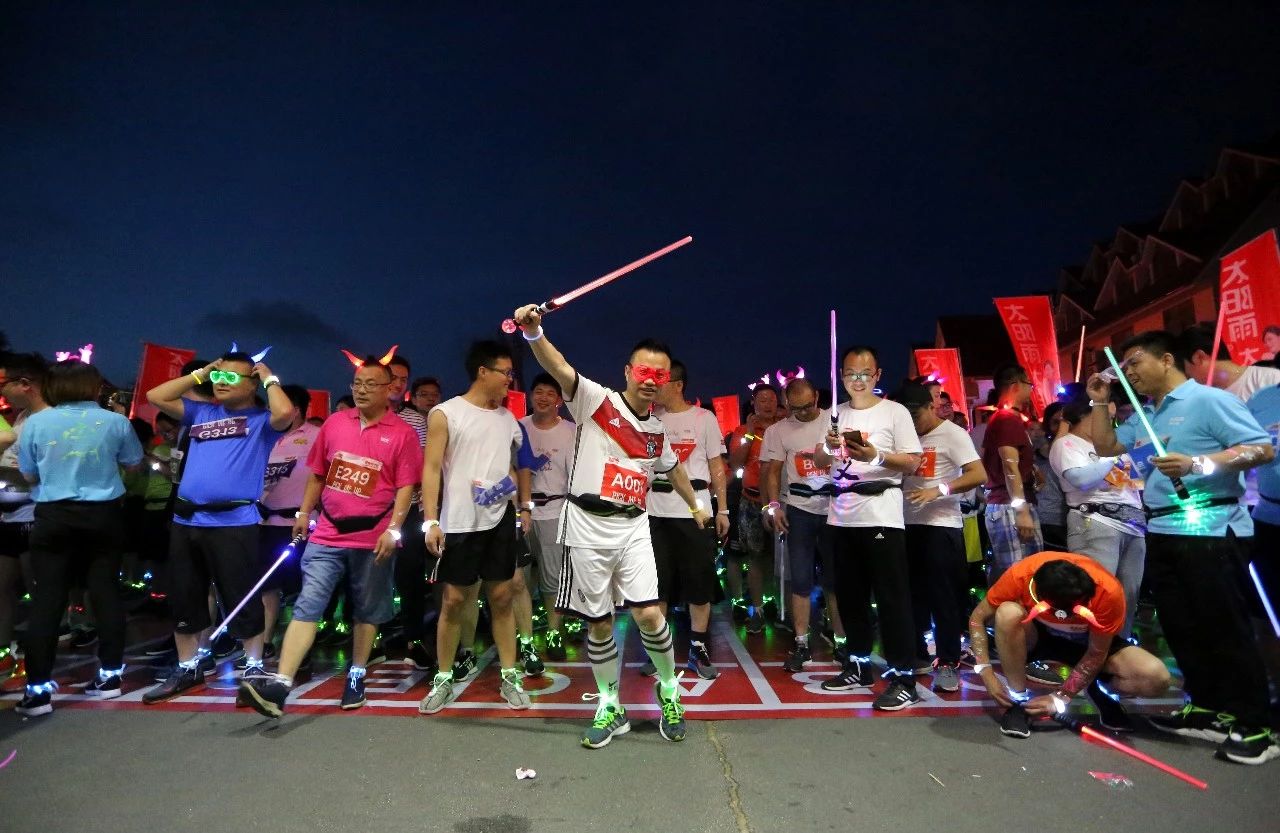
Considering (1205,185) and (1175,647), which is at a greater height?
(1205,185)

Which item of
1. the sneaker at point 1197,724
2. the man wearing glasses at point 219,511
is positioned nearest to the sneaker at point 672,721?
the sneaker at point 1197,724

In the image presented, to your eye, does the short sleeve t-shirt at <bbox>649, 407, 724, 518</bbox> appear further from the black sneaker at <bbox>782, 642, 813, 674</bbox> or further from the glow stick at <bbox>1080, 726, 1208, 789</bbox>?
the glow stick at <bbox>1080, 726, 1208, 789</bbox>

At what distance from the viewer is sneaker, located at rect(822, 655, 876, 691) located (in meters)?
4.57

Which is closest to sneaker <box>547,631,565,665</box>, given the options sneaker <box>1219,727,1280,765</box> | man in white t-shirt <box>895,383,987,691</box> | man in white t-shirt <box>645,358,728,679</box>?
man in white t-shirt <box>645,358,728,679</box>

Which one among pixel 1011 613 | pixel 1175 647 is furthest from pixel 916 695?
pixel 1175 647

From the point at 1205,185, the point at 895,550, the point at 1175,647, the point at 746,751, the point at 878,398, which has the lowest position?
the point at 746,751

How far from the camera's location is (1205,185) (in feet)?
72.9

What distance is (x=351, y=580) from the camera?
4543 mm

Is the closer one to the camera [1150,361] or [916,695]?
[1150,361]

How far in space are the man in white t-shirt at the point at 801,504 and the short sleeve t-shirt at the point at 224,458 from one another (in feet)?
12.8

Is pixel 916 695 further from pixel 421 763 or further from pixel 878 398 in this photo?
pixel 421 763

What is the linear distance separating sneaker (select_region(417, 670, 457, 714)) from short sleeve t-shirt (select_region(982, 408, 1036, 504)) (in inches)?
177

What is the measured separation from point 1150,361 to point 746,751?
125 inches

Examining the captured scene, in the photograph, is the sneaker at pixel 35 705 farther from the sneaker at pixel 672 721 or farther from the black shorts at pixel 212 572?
the sneaker at pixel 672 721
